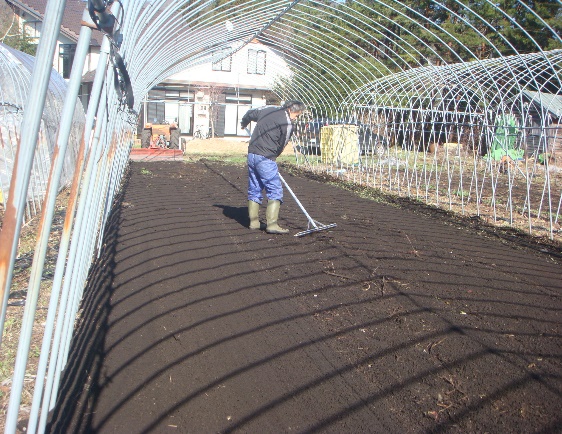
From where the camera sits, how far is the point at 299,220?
7.98 m

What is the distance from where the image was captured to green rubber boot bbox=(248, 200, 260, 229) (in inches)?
277

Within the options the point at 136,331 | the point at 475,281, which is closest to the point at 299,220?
the point at 475,281

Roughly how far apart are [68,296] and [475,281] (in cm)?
372

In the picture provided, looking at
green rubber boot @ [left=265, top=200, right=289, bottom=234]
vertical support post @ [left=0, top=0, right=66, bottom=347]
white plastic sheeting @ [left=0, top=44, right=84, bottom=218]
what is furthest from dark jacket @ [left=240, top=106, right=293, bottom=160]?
vertical support post @ [left=0, top=0, right=66, bottom=347]

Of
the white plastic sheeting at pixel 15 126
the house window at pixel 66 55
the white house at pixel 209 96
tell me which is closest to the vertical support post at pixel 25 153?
the white plastic sheeting at pixel 15 126

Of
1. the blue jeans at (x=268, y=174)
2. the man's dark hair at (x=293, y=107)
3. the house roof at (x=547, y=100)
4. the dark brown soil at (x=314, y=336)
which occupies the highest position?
the house roof at (x=547, y=100)

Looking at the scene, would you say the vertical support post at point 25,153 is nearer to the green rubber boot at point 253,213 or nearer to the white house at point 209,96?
the green rubber boot at point 253,213

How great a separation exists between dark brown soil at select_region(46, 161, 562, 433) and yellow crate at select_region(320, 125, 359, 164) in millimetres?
9374

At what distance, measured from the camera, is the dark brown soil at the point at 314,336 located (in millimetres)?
2793

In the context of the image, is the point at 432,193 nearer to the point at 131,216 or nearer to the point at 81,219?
the point at 131,216

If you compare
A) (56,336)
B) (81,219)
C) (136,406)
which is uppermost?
(81,219)

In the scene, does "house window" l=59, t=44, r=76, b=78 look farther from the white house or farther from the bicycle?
the bicycle

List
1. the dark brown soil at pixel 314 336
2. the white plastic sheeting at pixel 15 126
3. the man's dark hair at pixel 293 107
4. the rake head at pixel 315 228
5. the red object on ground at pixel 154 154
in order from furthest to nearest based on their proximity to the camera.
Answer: the red object on ground at pixel 154 154 < the white plastic sheeting at pixel 15 126 < the man's dark hair at pixel 293 107 < the rake head at pixel 315 228 < the dark brown soil at pixel 314 336

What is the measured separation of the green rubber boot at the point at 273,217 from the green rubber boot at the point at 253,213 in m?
0.22
